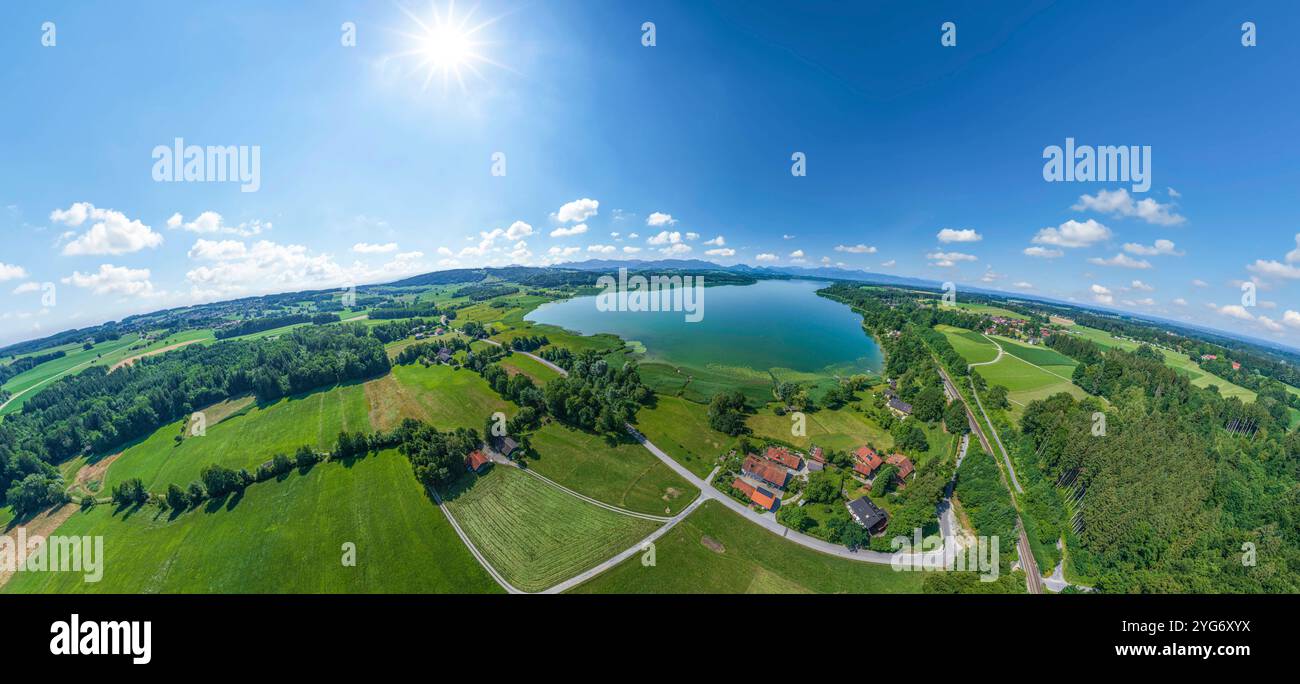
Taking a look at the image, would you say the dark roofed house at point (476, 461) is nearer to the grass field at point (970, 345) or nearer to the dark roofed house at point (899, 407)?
the dark roofed house at point (899, 407)

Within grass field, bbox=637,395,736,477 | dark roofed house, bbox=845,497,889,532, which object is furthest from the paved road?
grass field, bbox=637,395,736,477

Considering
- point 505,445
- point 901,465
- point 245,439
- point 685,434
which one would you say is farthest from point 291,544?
point 901,465

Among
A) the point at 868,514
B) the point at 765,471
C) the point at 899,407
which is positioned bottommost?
the point at 868,514

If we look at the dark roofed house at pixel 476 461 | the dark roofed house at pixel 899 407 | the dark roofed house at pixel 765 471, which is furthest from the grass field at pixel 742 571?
the dark roofed house at pixel 899 407

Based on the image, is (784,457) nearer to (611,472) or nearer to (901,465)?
(901,465)
